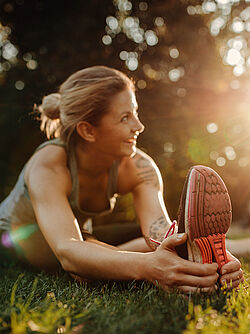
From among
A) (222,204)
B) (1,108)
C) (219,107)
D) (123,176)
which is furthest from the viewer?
(219,107)

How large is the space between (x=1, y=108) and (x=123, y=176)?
399cm

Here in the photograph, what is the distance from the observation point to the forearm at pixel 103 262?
57.4 inches

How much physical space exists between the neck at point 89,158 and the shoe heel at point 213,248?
38.6 inches

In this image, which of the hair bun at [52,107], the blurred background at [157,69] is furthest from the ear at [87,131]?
the blurred background at [157,69]

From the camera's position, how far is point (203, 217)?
1.36 m

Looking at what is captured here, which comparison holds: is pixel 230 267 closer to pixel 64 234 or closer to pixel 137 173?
pixel 64 234

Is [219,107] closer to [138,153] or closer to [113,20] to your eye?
[113,20]

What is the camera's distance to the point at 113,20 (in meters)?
6.25

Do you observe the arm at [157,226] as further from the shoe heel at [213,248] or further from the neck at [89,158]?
the neck at [89,158]

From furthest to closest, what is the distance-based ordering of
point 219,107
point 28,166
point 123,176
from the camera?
point 219,107, point 123,176, point 28,166

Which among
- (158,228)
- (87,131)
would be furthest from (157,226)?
(87,131)

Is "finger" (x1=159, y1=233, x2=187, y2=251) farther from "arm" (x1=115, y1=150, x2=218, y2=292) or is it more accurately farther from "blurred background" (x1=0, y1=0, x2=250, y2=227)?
"blurred background" (x1=0, y1=0, x2=250, y2=227)

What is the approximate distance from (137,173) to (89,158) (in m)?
0.33

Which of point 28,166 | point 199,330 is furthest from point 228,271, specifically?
point 28,166
